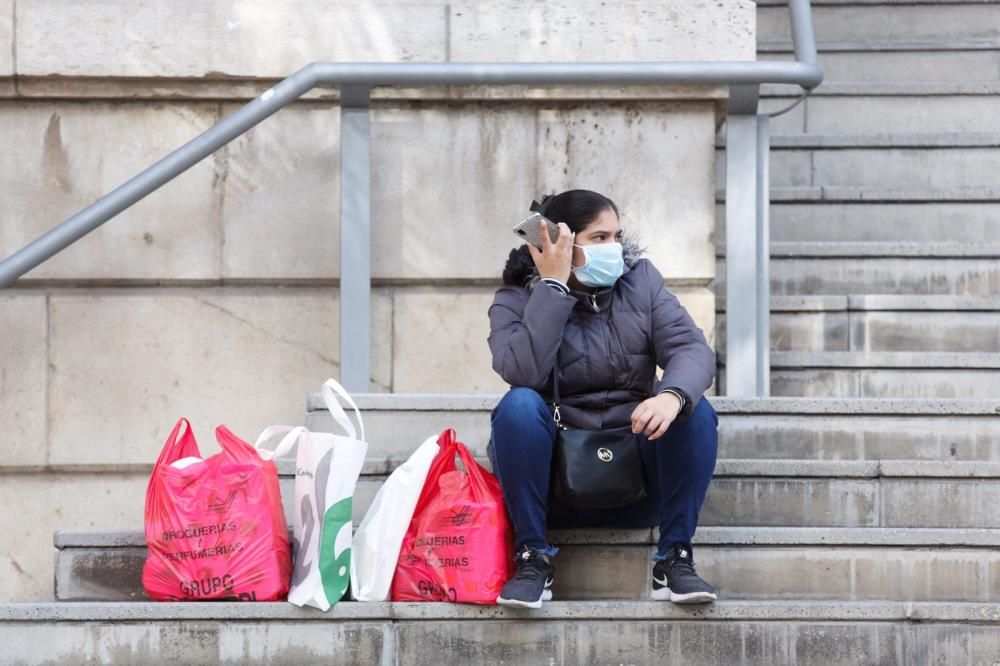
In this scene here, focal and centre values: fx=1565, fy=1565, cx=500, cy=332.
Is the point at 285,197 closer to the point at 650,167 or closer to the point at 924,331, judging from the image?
the point at 650,167

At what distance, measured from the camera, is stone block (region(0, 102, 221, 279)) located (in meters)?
5.73

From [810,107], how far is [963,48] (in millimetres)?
978

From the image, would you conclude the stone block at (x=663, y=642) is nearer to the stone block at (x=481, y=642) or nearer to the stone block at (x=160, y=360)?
the stone block at (x=481, y=642)

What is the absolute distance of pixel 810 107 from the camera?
722 cm

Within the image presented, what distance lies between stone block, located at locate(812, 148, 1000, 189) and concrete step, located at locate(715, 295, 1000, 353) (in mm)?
1061

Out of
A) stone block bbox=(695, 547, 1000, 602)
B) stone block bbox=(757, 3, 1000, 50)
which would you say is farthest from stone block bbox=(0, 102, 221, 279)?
stone block bbox=(757, 3, 1000, 50)

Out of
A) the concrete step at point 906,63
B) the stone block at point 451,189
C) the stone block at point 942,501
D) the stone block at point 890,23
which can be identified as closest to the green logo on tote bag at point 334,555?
the stone block at point 942,501

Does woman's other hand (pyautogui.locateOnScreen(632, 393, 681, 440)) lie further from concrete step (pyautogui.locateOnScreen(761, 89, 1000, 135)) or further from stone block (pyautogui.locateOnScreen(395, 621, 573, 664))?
concrete step (pyautogui.locateOnScreen(761, 89, 1000, 135))

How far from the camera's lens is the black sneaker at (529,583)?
398 centimetres

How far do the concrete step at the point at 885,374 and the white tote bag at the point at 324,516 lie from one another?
77.2 inches

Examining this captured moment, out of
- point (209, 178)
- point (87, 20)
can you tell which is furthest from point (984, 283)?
point (87, 20)

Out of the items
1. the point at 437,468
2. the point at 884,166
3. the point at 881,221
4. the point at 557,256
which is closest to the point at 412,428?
the point at 437,468

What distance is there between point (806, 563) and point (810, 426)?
660mm

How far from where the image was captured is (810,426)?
4840 mm
